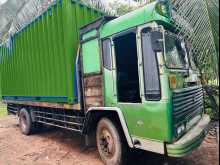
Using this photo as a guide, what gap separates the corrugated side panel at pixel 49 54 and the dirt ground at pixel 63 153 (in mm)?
1267

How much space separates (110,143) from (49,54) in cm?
299

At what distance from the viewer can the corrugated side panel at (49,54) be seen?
19.6ft

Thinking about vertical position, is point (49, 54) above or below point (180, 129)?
above

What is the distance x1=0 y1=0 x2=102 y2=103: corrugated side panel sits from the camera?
5.96m

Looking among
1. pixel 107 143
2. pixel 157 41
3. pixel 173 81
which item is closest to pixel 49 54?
pixel 107 143

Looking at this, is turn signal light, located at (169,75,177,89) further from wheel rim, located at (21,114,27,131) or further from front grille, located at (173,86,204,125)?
wheel rim, located at (21,114,27,131)

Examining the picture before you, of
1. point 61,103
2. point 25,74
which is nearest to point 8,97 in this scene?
point 25,74

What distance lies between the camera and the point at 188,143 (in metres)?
4.02

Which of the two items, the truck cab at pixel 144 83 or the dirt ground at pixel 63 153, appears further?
the dirt ground at pixel 63 153

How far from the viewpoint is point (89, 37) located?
5578 mm

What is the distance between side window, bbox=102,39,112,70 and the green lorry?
0.02m

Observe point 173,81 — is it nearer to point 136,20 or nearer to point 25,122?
point 136,20

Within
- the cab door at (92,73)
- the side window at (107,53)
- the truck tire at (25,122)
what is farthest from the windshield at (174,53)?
the truck tire at (25,122)

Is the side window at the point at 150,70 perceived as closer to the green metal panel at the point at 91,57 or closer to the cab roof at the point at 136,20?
the cab roof at the point at 136,20
